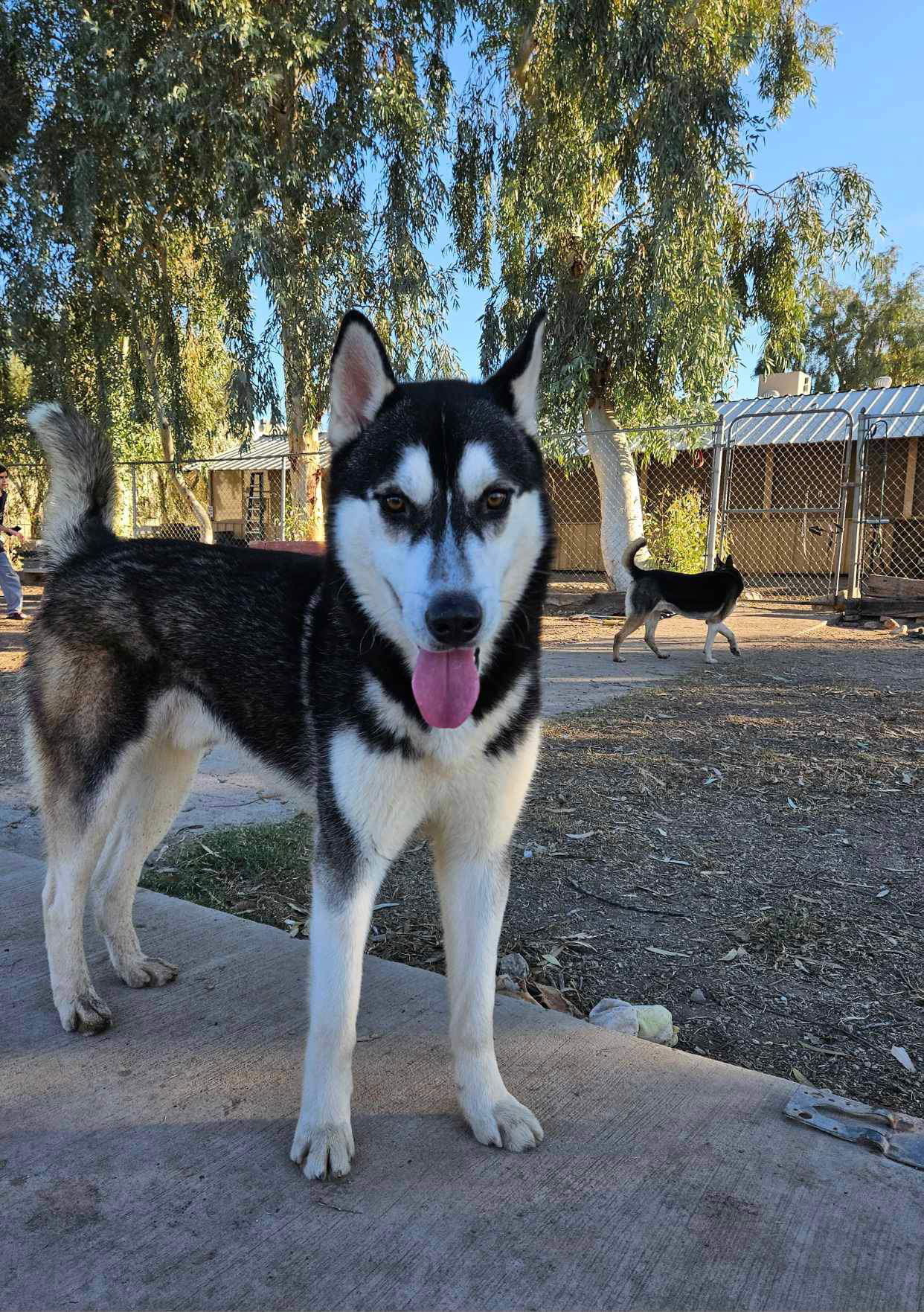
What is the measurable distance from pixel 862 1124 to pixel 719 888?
1603mm

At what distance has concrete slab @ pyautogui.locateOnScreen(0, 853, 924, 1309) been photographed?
4.96 feet

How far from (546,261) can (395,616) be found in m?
13.2

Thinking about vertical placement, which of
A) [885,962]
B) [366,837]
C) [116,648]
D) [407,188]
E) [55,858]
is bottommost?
[885,962]

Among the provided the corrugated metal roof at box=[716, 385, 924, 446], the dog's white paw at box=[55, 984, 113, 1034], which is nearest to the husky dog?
the dog's white paw at box=[55, 984, 113, 1034]

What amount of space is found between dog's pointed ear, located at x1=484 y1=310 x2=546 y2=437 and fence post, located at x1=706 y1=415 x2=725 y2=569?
11.5m

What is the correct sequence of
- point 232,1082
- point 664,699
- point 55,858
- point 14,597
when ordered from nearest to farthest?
point 232,1082, point 55,858, point 664,699, point 14,597

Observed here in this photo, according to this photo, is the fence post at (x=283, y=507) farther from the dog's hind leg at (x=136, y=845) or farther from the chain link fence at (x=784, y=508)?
the dog's hind leg at (x=136, y=845)

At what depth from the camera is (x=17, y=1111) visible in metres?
1.98

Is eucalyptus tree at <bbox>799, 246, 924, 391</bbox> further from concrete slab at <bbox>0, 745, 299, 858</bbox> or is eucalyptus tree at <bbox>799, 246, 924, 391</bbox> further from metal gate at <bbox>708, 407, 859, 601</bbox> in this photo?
concrete slab at <bbox>0, 745, 299, 858</bbox>

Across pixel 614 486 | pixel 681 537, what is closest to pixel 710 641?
pixel 681 537

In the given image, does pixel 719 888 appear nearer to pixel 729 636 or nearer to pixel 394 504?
pixel 394 504

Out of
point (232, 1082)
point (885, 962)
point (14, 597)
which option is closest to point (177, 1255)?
point (232, 1082)

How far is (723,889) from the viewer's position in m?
3.55

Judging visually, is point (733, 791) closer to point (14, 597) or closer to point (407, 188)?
point (14, 597)
